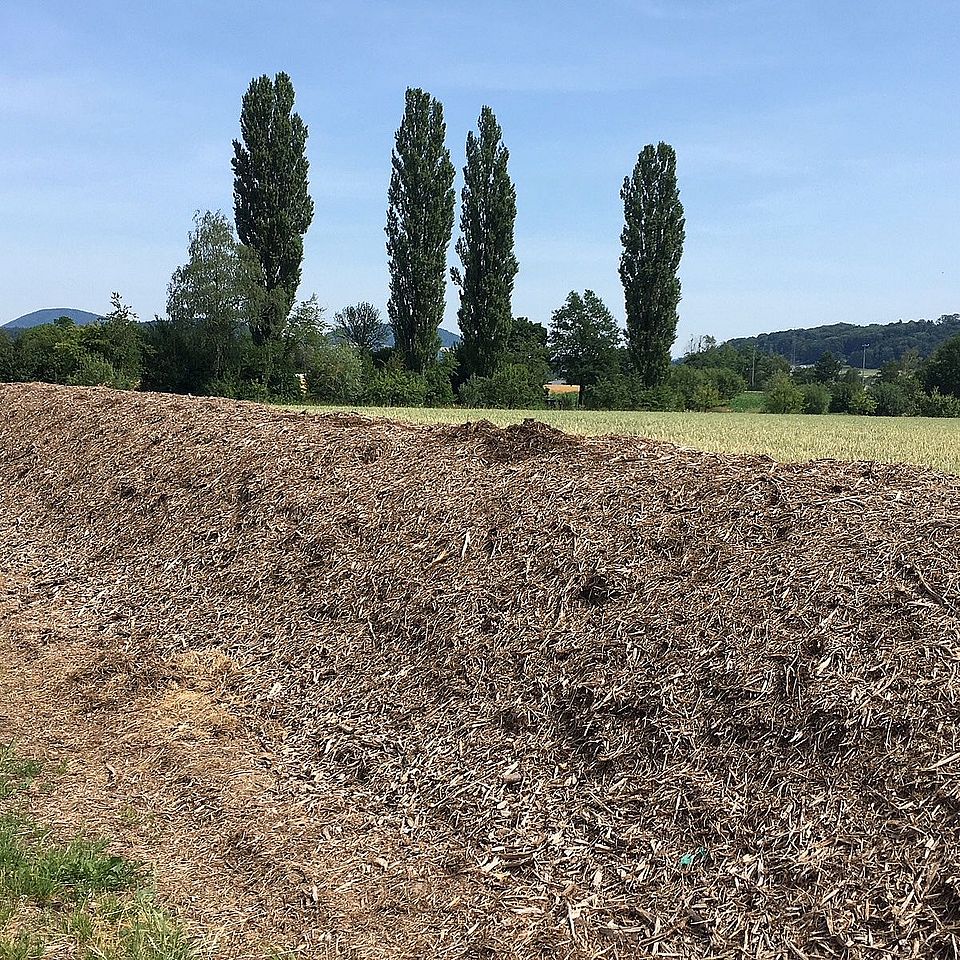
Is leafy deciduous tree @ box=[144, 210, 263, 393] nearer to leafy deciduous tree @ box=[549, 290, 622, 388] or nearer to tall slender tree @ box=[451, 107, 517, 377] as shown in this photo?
tall slender tree @ box=[451, 107, 517, 377]

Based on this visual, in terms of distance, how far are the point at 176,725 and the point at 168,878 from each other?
1.35m

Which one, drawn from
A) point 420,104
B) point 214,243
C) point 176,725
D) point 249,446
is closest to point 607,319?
point 420,104

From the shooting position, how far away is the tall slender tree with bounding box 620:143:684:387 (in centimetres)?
4250

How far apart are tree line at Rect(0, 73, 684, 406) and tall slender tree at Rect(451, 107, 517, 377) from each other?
0.22ft

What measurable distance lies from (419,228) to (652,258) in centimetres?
1199

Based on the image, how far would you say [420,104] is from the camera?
39250 mm

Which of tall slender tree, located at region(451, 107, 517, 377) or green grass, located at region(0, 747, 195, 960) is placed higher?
tall slender tree, located at region(451, 107, 517, 377)

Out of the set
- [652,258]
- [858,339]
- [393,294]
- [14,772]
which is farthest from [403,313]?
[858,339]

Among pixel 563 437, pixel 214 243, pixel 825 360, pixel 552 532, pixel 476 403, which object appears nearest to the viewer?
pixel 552 532

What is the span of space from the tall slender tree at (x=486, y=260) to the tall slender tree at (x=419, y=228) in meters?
1.63

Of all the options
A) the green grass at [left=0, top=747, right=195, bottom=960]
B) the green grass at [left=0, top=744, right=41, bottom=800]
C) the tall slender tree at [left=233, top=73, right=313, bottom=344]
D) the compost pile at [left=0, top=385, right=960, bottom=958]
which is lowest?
the green grass at [left=0, top=747, right=195, bottom=960]

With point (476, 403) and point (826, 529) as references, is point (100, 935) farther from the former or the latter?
point (476, 403)

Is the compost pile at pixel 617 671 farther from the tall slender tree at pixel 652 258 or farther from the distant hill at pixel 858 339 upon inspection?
the distant hill at pixel 858 339

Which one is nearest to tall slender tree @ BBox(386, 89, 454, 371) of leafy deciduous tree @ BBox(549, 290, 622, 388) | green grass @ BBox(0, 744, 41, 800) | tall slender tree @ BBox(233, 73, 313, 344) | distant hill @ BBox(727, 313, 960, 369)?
tall slender tree @ BBox(233, 73, 313, 344)
